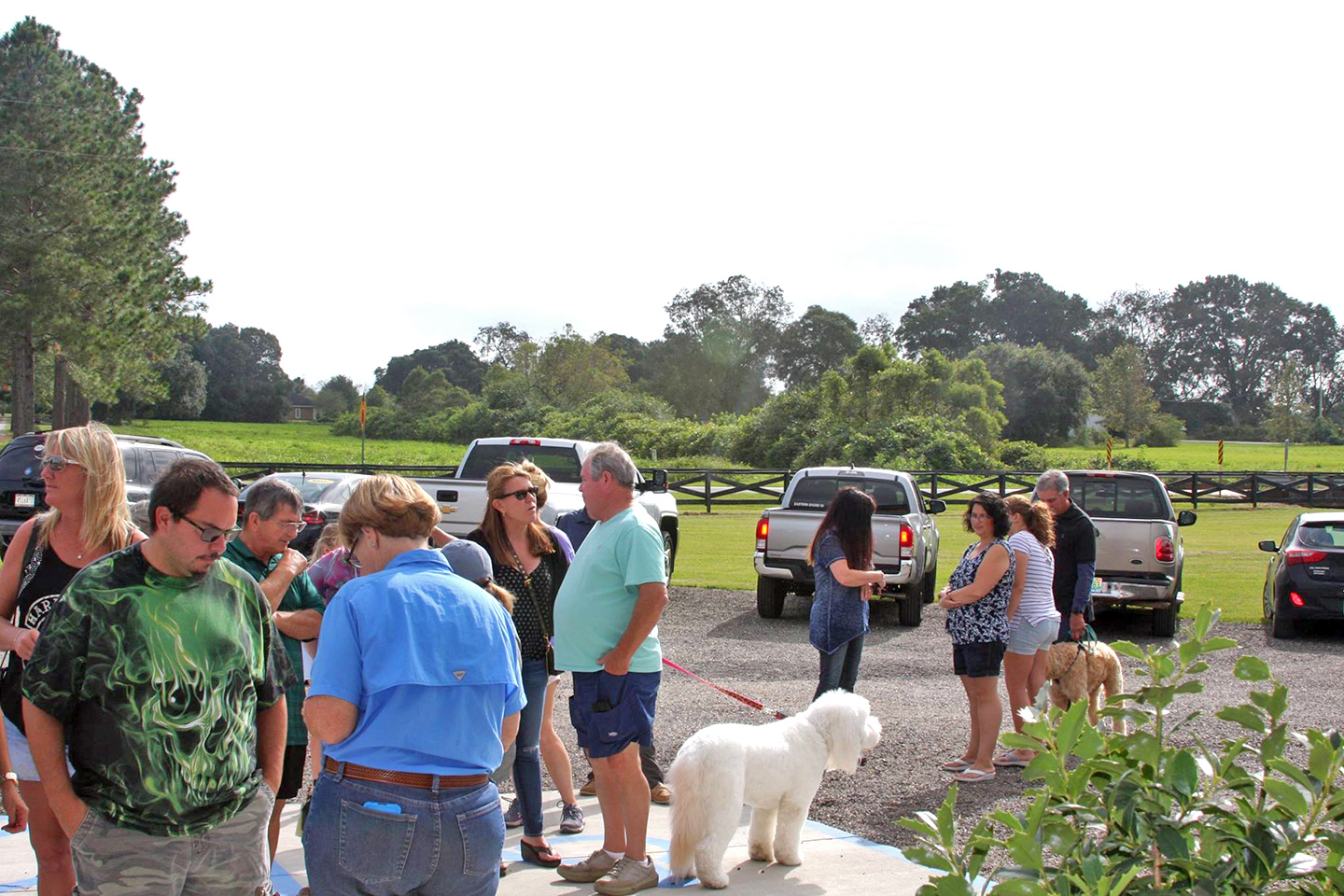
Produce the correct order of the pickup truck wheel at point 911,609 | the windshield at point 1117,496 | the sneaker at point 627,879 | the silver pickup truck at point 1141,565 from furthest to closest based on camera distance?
the windshield at point 1117,496 → the pickup truck wheel at point 911,609 → the silver pickup truck at point 1141,565 → the sneaker at point 627,879

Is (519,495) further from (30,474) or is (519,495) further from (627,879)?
(30,474)

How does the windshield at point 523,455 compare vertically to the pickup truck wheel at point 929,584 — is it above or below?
above

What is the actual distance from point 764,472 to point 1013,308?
326 ft

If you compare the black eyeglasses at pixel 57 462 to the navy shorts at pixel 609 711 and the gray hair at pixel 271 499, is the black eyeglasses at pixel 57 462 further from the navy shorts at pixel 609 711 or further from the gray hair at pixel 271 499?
the navy shorts at pixel 609 711

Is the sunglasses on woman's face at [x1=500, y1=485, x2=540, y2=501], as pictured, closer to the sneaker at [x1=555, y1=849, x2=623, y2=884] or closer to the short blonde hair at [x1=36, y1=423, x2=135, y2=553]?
the sneaker at [x1=555, y1=849, x2=623, y2=884]

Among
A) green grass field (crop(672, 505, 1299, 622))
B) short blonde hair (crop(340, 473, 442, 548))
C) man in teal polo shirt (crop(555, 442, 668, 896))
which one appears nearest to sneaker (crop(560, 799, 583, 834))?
man in teal polo shirt (crop(555, 442, 668, 896))

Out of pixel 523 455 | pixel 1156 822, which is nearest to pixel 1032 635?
pixel 1156 822

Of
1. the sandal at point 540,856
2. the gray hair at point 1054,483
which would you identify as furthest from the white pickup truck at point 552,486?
the sandal at point 540,856

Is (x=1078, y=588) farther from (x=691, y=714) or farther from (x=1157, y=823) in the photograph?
(x=1157, y=823)

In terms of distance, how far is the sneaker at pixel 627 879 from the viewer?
14.9 feet

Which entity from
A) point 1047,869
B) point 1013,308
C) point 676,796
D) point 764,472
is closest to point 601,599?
point 676,796

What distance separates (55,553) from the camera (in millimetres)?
3629

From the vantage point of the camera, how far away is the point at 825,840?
546cm

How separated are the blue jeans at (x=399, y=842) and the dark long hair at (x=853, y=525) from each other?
3.75m
